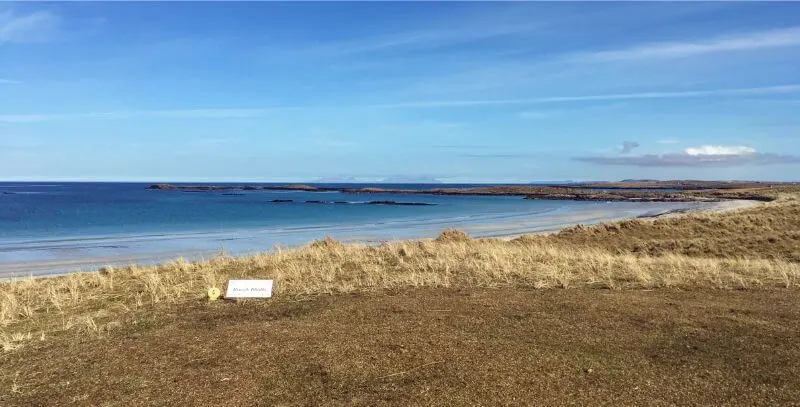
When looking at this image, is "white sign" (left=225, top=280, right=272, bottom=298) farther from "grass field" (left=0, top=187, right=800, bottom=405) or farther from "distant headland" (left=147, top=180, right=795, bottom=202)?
"distant headland" (left=147, top=180, right=795, bottom=202)

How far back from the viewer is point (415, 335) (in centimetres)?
739

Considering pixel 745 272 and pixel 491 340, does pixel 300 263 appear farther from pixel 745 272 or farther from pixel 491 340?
pixel 745 272

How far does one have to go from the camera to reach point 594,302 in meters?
9.22

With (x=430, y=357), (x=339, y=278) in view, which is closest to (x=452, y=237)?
(x=339, y=278)

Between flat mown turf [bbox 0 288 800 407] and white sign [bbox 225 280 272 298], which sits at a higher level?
white sign [bbox 225 280 272 298]

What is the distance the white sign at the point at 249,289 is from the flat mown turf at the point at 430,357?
410mm

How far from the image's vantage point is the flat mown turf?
18.4ft

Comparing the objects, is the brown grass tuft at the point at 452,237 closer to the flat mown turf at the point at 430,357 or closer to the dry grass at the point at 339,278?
the dry grass at the point at 339,278

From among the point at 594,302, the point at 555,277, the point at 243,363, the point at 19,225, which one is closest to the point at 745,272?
the point at 555,277

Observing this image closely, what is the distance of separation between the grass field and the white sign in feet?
0.63

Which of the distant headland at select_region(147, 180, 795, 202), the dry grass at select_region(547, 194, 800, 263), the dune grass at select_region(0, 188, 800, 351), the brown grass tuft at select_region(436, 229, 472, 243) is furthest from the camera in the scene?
the distant headland at select_region(147, 180, 795, 202)

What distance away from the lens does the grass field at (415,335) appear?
18.9 ft

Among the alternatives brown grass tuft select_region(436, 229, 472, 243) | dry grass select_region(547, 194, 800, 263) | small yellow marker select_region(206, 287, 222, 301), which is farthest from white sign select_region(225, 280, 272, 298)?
dry grass select_region(547, 194, 800, 263)

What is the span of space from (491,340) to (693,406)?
238 cm
